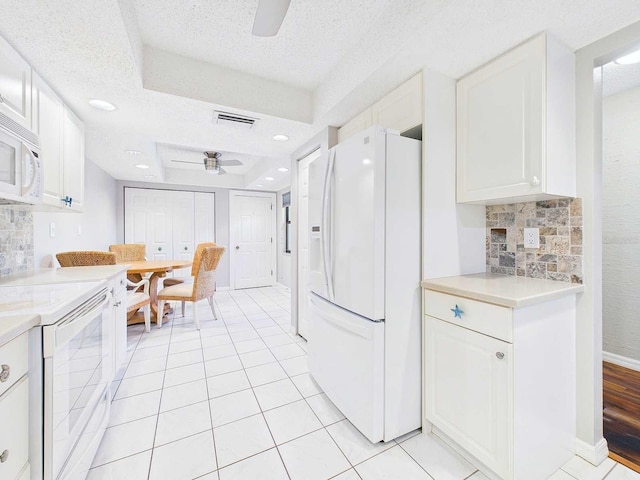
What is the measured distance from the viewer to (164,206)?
5430 millimetres

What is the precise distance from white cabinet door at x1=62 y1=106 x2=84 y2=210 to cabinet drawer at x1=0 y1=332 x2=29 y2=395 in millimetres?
1610

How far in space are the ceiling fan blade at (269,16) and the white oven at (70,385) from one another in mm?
1414

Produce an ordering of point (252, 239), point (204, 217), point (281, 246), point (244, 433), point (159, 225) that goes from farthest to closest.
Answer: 1. point (281, 246)
2. point (252, 239)
3. point (204, 217)
4. point (159, 225)
5. point (244, 433)

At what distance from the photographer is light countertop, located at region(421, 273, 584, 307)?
1206 mm

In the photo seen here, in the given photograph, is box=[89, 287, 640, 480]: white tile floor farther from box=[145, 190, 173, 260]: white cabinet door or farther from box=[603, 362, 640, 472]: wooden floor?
box=[145, 190, 173, 260]: white cabinet door

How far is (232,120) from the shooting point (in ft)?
7.72

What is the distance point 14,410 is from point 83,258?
6.87 feet

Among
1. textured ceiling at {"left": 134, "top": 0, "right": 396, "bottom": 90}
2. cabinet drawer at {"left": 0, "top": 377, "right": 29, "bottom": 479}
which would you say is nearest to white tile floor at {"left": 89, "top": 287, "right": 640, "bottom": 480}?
cabinet drawer at {"left": 0, "top": 377, "right": 29, "bottom": 479}

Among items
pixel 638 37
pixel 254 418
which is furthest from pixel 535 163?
pixel 254 418

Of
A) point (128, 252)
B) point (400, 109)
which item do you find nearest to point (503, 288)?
point (400, 109)

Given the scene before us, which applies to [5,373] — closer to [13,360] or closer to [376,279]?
[13,360]

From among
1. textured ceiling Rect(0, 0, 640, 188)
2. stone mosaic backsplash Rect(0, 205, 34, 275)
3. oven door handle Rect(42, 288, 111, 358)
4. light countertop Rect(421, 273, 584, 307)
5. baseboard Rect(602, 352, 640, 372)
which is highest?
textured ceiling Rect(0, 0, 640, 188)

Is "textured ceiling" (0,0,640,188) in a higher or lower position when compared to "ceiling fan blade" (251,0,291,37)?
higher

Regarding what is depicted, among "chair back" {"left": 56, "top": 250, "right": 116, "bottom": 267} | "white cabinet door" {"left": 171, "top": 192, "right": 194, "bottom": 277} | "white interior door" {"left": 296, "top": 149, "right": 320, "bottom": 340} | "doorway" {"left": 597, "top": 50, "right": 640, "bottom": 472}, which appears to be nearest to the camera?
"doorway" {"left": 597, "top": 50, "right": 640, "bottom": 472}
